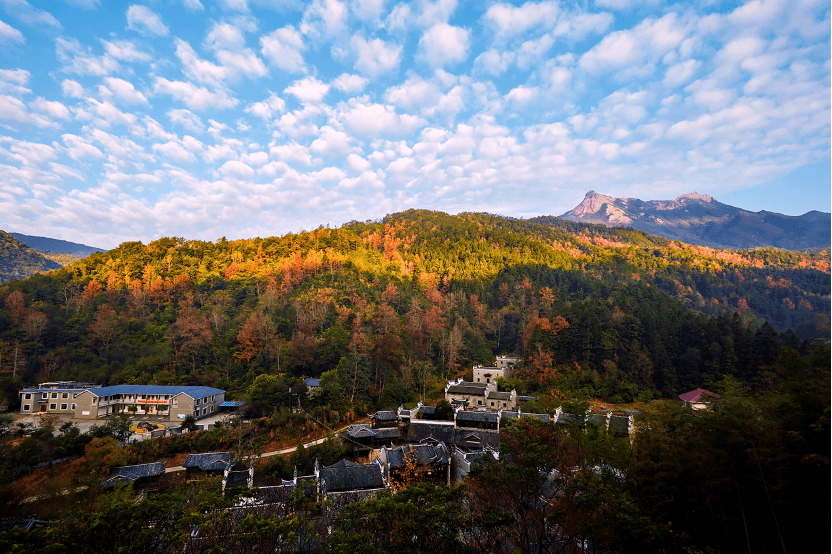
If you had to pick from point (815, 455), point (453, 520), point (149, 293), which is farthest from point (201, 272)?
point (815, 455)

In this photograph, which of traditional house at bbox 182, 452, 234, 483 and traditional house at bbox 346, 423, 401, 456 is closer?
traditional house at bbox 182, 452, 234, 483

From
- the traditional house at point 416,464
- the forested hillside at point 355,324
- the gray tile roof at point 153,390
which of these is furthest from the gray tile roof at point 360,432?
the gray tile roof at point 153,390

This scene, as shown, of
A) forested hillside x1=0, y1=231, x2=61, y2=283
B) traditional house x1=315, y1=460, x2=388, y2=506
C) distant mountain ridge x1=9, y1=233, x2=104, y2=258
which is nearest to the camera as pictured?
traditional house x1=315, y1=460, x2=388, y2=506

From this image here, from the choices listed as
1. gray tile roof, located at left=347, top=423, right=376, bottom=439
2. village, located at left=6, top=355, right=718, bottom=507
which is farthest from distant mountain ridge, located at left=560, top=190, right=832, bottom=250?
gray tile roof, located at left=347, top=423, right=376, bottom=439

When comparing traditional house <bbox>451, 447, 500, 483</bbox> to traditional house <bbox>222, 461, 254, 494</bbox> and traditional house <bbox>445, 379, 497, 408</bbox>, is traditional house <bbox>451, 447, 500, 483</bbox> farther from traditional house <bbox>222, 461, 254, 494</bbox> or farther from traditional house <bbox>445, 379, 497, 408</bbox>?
traditional house <bbox>222, 461, 254, 494</bbox>

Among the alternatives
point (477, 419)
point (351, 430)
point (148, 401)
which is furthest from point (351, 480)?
point (148, 401)

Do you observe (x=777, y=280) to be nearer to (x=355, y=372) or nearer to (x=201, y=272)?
(x=355, y=372)

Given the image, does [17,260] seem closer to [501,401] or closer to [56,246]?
[501,401]
